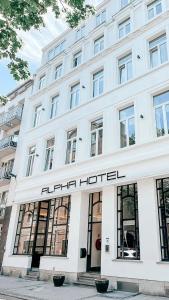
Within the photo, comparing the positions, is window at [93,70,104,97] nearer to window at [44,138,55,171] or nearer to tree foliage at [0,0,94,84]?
window at [44,138,55,171]

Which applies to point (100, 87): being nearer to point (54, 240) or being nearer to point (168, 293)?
point (54, 240)

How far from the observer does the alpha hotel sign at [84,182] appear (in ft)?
39.5

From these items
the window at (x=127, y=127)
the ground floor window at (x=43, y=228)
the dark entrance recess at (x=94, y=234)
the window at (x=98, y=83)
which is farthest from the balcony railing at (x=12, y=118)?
the dark entrance recess at (x=94, y=234)

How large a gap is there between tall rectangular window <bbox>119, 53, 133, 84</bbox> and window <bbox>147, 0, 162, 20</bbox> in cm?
250

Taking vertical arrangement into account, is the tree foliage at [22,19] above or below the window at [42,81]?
below

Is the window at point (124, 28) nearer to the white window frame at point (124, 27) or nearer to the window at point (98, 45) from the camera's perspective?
the white window frame at point (124, 27)

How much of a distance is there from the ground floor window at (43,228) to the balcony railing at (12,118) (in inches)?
297

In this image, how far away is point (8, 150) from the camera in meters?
20.2

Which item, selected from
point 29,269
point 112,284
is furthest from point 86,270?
point 29,269

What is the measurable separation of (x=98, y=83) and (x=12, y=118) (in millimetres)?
8503

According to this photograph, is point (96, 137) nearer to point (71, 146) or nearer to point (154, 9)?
point (71, 146)

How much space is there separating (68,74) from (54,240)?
1080 centimetres

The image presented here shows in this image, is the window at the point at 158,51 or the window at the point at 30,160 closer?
the window at the point at 158,51

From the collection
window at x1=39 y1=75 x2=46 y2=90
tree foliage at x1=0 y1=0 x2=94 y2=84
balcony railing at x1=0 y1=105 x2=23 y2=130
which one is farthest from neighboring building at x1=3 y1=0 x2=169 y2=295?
tree foliage at x1=0 y1=0 x2=94 y2=84
